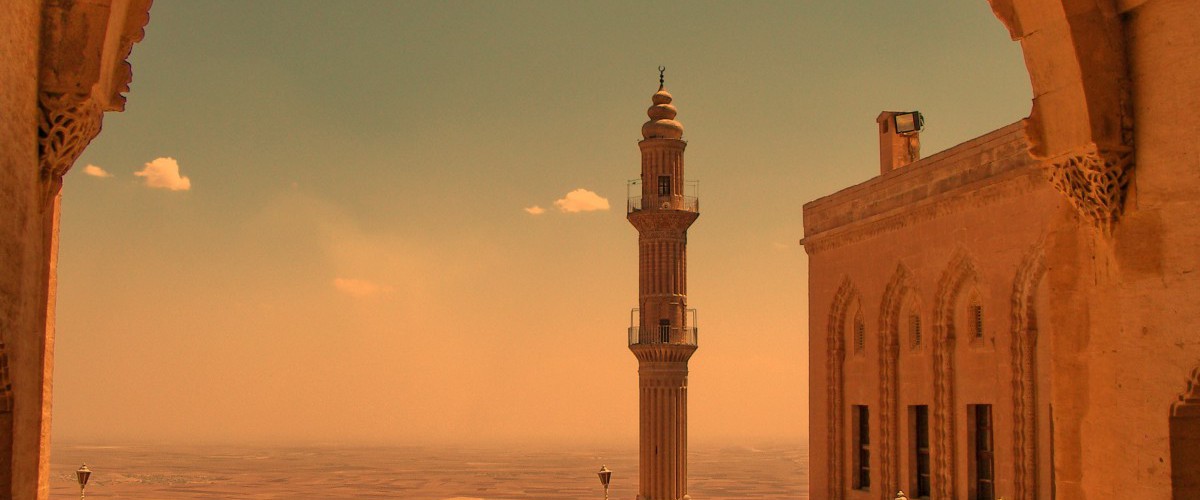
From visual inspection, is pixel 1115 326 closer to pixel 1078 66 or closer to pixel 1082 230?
pixel 1082 230

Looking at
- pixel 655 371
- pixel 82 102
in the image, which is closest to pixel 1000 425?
pixel 82 102

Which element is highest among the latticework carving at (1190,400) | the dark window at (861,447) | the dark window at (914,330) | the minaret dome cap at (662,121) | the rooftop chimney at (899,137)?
the minaret dome cap at (662,121)

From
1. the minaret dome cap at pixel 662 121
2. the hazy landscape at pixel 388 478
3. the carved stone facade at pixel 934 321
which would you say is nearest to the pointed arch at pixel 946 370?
the carved stone facade at pixel 934 321

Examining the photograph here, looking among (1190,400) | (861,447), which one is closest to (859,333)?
(861,447)

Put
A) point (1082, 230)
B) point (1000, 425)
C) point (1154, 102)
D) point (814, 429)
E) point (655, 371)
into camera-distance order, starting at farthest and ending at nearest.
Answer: point (655, 371), point (814, 429), point (1000, 425), point (1082, 230), point (1154, 102)

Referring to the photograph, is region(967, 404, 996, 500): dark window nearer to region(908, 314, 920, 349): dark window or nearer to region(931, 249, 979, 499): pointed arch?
region(931, 249, 979, 499): pointed arch

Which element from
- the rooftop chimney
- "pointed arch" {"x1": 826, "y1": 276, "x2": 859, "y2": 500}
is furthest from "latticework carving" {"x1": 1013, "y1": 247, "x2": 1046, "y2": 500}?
the rooftop chimney

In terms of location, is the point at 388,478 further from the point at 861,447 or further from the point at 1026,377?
the point at 1026,377

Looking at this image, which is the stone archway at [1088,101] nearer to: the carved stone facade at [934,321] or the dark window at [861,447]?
the carved stone facade at [934,321]
